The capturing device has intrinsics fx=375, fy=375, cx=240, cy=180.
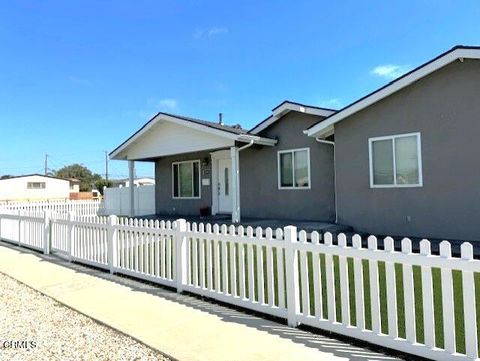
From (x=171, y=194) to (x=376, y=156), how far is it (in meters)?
10.5

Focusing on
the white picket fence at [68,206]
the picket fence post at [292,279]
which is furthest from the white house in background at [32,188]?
the picket fence post at [292,279]

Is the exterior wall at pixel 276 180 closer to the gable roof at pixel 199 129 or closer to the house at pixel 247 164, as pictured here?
the house at pixel 247 164

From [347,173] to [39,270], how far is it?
8068 mm

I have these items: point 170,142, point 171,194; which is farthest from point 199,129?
point 171,194

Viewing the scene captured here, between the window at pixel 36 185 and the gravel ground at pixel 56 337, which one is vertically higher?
the window at pixel 36 185

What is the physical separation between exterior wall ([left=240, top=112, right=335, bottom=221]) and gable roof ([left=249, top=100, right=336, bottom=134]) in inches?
7.7

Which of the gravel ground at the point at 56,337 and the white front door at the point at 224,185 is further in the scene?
Answer: the white front door at the point at 224,185

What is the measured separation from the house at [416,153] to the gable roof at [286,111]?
47.5 inches

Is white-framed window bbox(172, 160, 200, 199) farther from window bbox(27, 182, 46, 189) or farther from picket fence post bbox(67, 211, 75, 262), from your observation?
window bbox(27, 182, 46, 189)

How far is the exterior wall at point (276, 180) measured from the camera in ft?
40.3

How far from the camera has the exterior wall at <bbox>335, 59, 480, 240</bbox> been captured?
8.66m

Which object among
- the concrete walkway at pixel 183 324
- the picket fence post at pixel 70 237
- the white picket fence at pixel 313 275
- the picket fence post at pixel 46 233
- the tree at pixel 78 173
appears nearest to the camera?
the white picket fence at pixel 313 275

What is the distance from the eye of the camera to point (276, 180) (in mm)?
13570

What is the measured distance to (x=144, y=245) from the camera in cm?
633
